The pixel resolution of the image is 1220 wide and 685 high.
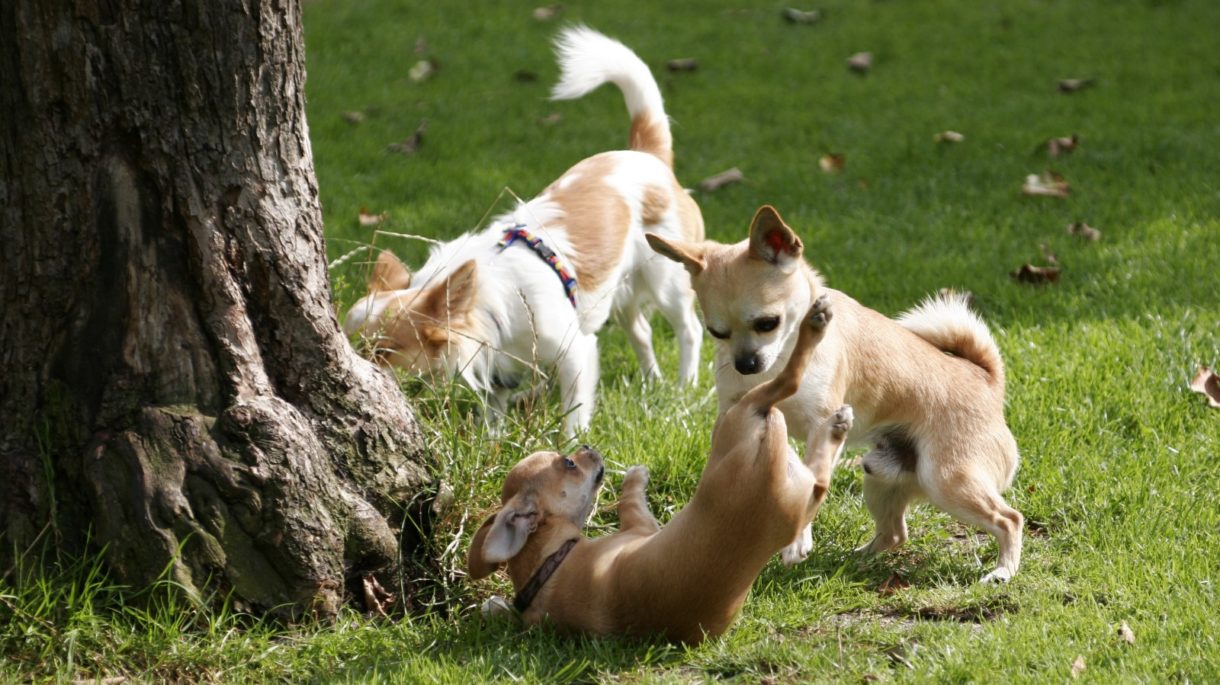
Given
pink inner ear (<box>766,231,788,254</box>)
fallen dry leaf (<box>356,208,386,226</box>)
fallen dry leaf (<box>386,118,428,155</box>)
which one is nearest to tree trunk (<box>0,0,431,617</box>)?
pink inner ear (<box>766,231,788,254</box>)

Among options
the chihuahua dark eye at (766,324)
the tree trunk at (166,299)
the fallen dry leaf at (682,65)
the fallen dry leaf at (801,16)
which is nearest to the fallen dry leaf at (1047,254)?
the chihuahua dark eye at (766,324)

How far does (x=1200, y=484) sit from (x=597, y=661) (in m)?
2.23

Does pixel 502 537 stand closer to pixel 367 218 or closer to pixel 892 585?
pixel 892 585

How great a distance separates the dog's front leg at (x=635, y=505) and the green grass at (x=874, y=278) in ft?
0.88

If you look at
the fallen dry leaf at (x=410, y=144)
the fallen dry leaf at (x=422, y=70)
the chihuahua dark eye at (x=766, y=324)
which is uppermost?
the chihuahua dark eye at (x=766, y=324)

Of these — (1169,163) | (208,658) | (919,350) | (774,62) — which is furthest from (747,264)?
(774,62)

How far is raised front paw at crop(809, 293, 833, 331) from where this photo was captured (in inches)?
138

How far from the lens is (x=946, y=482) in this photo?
156 inches

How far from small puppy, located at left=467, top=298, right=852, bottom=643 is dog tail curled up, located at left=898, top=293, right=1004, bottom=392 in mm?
769

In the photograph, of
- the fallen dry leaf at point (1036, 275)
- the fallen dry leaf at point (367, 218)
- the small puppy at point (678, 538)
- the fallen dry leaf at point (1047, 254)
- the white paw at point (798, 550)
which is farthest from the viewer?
the fallen dry leaf at point (367, 218)

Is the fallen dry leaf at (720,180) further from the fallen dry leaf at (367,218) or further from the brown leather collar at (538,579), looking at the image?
the brown leather collar at (538,579)

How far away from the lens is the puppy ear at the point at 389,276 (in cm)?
533

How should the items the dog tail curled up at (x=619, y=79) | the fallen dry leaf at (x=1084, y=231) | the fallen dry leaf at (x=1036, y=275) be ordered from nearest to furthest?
the dog tail curled up at (x=619, y=79), the fallen dry leaf at (x=1036, y=275), the fallen dry leaf at (x=1084, y=231)

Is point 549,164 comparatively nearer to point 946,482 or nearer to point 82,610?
point 946,482
